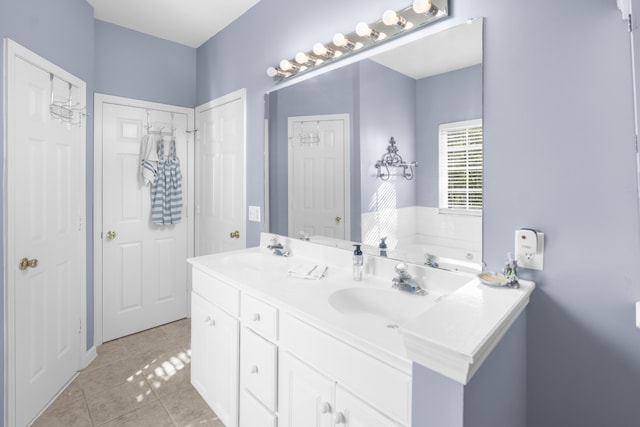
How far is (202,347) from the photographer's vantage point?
6.40 ft

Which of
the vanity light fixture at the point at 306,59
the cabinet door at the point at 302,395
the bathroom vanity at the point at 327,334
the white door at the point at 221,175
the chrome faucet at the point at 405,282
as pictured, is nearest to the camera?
the bathroom vanity at the point at 327,334

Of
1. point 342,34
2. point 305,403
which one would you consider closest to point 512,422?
point 305,403

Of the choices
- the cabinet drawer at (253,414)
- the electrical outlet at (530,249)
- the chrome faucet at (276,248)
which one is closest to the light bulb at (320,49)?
the chrome faucet at (276,248)

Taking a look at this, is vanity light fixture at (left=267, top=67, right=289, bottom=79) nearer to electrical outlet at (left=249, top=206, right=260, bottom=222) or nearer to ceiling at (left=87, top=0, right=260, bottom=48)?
ceiling at (left=87, top=0, right=260, bottom=48)

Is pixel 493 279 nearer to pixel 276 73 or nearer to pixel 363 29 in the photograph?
pixel 363 29

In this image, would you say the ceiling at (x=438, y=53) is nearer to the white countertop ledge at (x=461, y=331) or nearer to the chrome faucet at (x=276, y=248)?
the white countertop ledge at (x=461, y=331)

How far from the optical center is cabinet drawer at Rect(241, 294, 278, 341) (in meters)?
1.37

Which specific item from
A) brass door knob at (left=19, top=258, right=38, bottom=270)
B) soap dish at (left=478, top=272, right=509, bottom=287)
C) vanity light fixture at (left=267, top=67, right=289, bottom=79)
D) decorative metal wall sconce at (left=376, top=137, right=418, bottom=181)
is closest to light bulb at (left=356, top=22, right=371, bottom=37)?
decorative metal wall sconce at (left=376, top=137, right=418, bottom=181)

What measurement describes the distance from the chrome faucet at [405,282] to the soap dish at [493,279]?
265mm

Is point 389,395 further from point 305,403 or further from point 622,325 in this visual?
point 622,325

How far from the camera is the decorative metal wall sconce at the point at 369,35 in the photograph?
137 centimetres

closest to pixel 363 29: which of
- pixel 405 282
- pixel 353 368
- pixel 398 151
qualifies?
pixel 398 151

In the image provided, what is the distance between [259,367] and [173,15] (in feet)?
8.88

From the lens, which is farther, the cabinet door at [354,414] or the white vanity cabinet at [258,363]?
the white vanity cabinet at [258,363]
